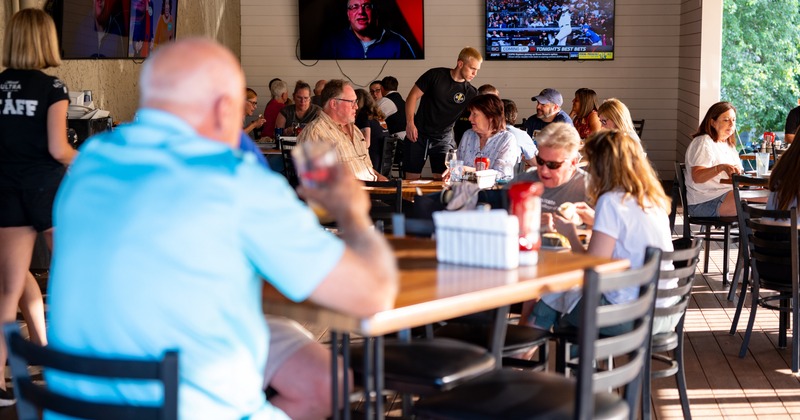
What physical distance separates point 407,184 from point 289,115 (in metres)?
5.13

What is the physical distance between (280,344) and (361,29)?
1084cm

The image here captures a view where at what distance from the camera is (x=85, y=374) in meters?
1.96

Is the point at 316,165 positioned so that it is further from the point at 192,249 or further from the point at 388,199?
the point at 388,199

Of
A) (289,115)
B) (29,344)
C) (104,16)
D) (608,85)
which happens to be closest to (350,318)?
(29,344)

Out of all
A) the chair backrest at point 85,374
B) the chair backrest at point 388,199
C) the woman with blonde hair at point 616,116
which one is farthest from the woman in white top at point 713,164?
the chair backrest at point 85,374

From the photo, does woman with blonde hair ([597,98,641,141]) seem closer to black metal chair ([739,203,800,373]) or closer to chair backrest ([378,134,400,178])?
black metal chair ([739,203,800,373])

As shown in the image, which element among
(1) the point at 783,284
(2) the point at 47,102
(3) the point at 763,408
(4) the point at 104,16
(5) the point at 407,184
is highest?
(4) the point at 104,16

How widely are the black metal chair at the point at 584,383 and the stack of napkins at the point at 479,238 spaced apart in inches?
13.3

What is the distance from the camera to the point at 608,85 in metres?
13.3

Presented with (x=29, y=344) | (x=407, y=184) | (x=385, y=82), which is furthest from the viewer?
(x=385, y=82)

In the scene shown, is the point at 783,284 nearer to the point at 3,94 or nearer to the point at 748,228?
the point at 748,228

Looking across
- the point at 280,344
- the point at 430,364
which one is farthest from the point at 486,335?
the point at 280,344

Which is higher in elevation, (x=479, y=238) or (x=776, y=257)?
(x=479, y=238)

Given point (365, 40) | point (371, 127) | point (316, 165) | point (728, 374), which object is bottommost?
point (728, 374)
